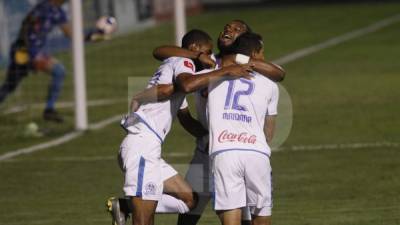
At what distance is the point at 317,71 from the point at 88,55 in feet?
17.6

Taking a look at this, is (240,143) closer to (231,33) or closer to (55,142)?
(231,33)

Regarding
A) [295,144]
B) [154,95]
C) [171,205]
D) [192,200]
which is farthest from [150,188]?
[295,144]

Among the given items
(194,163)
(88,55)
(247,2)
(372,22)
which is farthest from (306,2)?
(194,163)

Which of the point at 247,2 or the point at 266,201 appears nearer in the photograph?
the point at 266,201

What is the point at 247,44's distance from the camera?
34.2 ft

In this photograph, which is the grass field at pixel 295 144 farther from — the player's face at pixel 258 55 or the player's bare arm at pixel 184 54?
the player's face at pixel 258 55

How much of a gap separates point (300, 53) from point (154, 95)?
68.3 ft

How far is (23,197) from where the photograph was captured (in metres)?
15.0

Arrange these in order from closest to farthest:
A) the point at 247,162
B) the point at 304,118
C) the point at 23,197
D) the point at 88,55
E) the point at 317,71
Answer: the point at 247,162
the point at 23,197
the point at 304,118
the point at 317,71
the point at 88,55

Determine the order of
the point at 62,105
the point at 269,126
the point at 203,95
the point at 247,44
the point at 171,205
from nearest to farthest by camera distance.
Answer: the point at 247,44 → the point at 269,126 → the point at 203,95 → the point at 171,205 → the point at 62,105

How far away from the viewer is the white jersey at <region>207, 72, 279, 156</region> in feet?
33.8

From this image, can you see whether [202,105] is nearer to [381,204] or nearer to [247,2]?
[381,204]

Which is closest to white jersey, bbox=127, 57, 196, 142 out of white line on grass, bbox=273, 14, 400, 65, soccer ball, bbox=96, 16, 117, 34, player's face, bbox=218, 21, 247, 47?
player's face, bbox=218, 21, 247, 47

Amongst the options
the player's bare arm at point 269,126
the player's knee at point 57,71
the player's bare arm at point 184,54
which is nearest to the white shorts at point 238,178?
the player's bare arm at point 269,126
